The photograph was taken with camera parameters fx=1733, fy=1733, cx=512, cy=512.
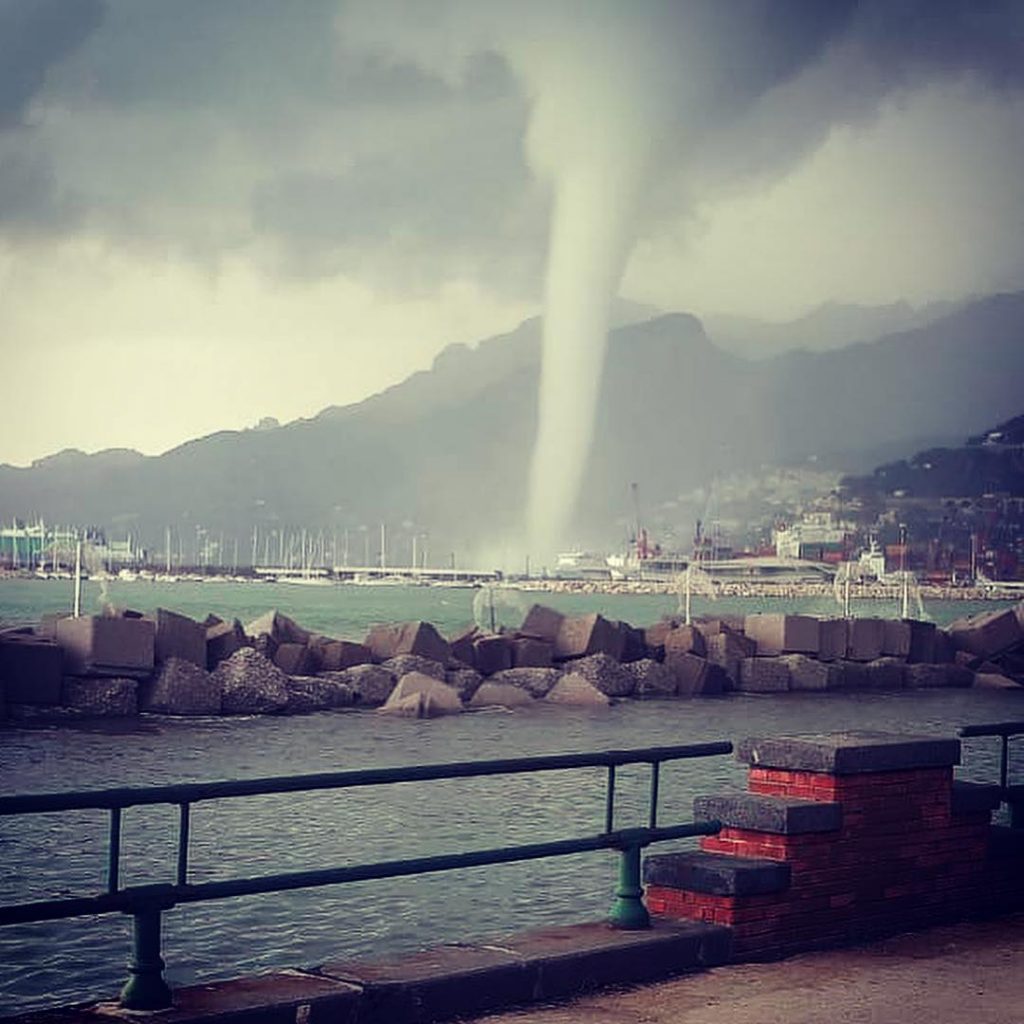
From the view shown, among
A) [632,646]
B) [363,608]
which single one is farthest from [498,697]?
[363,608]

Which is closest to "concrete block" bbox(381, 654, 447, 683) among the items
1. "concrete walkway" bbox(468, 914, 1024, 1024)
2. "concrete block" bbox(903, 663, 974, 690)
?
"concrete block" bbox(903, 663, 974, 690)

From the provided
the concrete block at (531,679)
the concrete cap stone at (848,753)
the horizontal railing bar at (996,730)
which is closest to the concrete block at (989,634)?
the concrete block at (531,679)

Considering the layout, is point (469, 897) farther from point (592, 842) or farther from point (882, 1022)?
point (882, 1022)

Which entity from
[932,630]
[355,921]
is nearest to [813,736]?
[355,921]

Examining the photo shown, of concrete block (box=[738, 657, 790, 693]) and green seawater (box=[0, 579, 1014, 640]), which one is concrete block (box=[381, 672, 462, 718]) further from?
green seawater (box=[0, 579, 1014, 640])

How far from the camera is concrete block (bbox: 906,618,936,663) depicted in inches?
2158

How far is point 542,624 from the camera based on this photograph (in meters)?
42.9

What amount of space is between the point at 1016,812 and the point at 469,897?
484cm

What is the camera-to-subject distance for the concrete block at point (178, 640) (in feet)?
109

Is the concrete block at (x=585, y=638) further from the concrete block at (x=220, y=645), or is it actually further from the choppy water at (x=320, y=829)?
the concrete block at (x=220, y=645)

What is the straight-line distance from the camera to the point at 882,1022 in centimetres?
692

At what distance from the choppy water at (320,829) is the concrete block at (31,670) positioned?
1915mm

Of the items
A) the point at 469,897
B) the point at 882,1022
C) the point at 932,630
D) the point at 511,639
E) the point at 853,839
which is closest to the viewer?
the point at 882,1022

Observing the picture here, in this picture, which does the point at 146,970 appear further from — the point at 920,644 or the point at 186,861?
the point at 920,644
